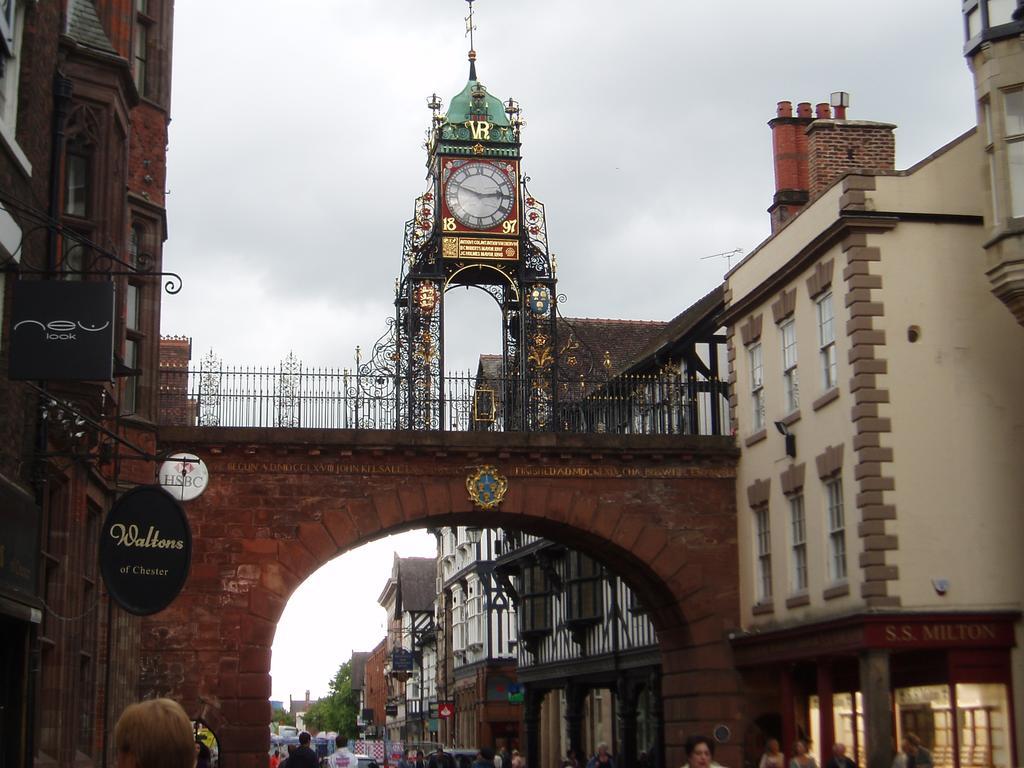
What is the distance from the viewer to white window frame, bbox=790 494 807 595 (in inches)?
933

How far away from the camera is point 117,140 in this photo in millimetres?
17062

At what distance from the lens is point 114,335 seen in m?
16.2

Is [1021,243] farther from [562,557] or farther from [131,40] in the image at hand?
[562,557]

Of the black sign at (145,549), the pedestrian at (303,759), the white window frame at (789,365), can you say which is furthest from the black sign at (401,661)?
the black sign at (145,549)

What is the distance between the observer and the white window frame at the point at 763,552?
2522 centimetres

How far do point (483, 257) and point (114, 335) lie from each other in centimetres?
1205

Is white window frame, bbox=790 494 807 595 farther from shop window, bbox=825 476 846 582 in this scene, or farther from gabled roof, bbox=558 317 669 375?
gabled roof, bbox=558 317 669 375

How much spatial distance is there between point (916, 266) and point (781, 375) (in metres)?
3.67

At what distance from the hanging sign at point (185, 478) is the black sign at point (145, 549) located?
6791 millimetres

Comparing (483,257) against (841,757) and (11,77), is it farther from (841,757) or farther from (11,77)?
(11,77)

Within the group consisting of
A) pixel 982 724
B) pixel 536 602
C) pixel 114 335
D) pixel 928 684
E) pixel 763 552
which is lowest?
pixel 982 724

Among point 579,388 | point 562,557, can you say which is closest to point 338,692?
point 562,557

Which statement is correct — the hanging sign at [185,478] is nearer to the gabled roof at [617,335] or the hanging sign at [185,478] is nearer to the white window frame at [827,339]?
the white window frame at [827,339]

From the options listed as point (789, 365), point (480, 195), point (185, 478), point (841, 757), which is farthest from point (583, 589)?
point (841, 757)
